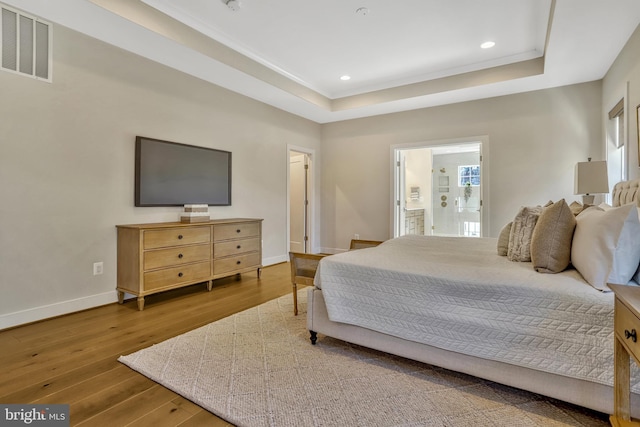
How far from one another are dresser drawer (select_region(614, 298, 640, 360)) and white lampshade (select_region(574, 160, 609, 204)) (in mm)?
2319

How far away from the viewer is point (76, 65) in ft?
9.52

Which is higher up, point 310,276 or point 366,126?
point 366,126

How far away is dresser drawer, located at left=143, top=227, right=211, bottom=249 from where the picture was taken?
9.97 feet

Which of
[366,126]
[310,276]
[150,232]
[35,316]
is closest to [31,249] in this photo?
[35,316]

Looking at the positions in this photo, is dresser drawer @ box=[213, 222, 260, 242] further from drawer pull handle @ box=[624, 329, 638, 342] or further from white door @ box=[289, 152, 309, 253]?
drawer pull handle @ box=[624, 329, 638, 342]

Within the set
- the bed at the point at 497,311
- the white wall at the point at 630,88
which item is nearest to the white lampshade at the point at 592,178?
the white wall at the point at 630,88

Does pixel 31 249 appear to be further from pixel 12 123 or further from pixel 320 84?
pixel 320 84

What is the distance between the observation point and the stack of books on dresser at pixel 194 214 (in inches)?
141

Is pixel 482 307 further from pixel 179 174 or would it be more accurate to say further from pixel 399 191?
pixel 399 191

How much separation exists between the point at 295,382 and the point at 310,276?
3.39 ft

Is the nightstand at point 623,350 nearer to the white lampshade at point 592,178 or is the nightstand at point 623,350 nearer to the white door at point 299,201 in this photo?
the white lampshade at point 592,178

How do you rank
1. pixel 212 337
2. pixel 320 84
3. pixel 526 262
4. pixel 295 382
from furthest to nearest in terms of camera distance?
1. pixel 320 84
2. pixel 212 337
3. pixel 526 262
4. pixel 295 382

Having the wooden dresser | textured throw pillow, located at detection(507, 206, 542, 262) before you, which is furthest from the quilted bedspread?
the wooden dresser

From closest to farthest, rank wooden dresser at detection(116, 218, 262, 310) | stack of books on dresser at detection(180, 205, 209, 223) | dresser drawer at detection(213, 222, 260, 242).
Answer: wooden dresser at detection(116, 218, 262, 310) → stack of books on dresser at detection(180, 205, 209, 223) → dresser drawer at detection(213, 222, 260, 242)
